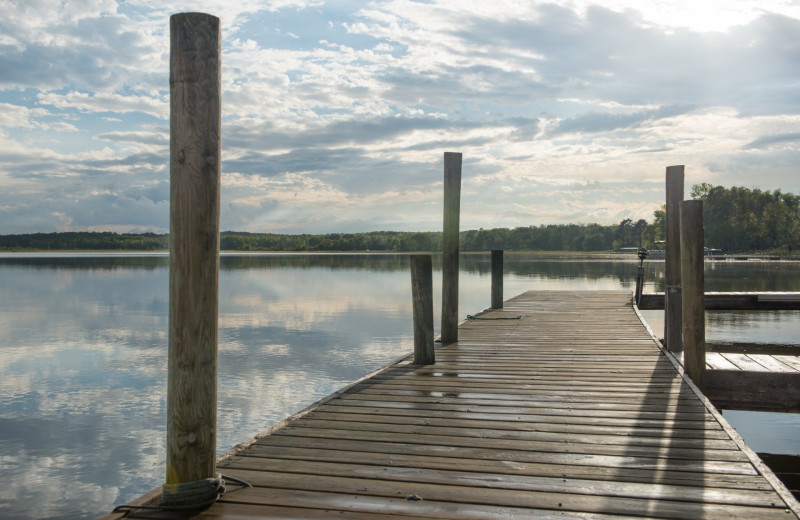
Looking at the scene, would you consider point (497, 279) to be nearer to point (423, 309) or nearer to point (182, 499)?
point (423, 309)

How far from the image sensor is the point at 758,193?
10525cm

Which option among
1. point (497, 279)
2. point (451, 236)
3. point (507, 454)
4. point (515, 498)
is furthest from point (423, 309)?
point (497, 279)

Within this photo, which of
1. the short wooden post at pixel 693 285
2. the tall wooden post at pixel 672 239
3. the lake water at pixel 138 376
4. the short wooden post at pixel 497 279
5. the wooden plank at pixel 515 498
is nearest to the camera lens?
the wooden plank at pixel 515 498

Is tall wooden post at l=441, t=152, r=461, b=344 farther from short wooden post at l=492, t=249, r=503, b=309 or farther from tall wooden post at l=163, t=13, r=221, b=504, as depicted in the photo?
tall wooden post at l=163, t=13, r=221, b=504

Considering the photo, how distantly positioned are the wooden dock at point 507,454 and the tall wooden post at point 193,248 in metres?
0.32

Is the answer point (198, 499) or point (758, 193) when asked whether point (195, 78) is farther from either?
point (758, 193)

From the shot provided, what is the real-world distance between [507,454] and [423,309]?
11.7ft

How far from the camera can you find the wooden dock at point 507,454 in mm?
3402

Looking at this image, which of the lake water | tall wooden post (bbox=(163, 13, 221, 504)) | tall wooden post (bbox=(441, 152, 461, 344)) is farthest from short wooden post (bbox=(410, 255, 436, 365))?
tall wooden post (bbox=(163, 13, 221, 504))

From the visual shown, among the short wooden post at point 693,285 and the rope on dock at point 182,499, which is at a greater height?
the short wooden post at point 693,285

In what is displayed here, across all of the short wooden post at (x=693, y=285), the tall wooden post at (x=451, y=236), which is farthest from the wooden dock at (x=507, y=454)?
the tall wooden post at (x=451, y=236)

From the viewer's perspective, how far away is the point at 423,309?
303 inches

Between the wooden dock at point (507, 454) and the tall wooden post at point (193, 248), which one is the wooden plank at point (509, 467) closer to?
the wooden dock at point (507, 454)

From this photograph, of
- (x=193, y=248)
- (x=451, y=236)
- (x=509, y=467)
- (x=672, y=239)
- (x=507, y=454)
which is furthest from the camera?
(x=451, y=236)
